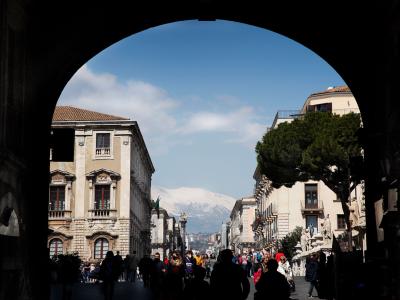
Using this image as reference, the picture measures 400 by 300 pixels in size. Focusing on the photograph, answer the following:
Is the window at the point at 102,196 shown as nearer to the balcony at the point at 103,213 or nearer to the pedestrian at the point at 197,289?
the balcony at the point at 103,213

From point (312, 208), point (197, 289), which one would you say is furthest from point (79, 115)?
point (197, 289)

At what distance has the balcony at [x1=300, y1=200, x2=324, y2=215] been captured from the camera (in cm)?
7444

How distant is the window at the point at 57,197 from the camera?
6656 cm

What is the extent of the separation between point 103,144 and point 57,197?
5.71 meters

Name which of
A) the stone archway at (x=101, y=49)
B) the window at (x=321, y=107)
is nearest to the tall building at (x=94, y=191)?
the window at (x=321, y=107)

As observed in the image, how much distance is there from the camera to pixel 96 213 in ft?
216

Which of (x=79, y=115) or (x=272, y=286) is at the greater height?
(x=79, y=115)

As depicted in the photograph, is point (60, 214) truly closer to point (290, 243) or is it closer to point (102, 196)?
point (102, 196)

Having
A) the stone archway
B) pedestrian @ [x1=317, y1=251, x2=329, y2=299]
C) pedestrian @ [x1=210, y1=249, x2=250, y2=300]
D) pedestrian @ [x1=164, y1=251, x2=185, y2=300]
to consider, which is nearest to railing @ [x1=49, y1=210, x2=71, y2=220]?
pedestrian @ [x1=317, y1=251, x2=329, y2=299]

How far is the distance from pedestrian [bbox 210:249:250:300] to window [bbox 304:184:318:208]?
209ft

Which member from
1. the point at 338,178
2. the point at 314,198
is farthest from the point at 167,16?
the point at 314,198

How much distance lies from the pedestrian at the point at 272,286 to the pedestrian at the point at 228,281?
460 mm

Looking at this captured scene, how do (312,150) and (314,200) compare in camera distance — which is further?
(314,200)

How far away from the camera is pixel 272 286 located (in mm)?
11359
